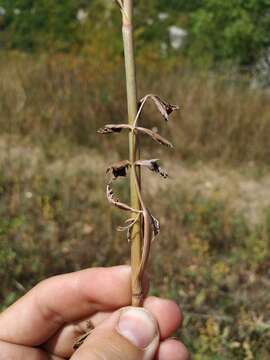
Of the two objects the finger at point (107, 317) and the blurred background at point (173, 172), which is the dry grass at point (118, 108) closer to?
the blurred background at point (173, 172)

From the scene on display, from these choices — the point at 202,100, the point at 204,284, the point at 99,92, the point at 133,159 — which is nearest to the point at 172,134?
the point at 202,100

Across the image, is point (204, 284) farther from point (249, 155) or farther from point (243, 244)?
point (249, 155)

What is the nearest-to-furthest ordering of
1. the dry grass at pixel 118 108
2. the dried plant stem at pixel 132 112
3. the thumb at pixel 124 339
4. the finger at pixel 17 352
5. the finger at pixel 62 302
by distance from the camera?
the dried plant stem at pixel 132 112
the thumb at pixel 124 339
the finger at pixel 62 302
the finger at pixel 17 352
the dry grass at pixel 118 108

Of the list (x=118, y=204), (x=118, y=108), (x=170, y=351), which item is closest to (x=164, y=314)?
(x=170, y=351)

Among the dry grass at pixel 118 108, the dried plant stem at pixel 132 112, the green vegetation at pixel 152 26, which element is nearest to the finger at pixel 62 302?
the dried plant stem at pixel 132 112

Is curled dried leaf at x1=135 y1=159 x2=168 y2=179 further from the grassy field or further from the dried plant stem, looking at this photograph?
the grassy field

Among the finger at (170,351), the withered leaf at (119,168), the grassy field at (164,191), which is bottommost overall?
the grassy field at (164,191)
